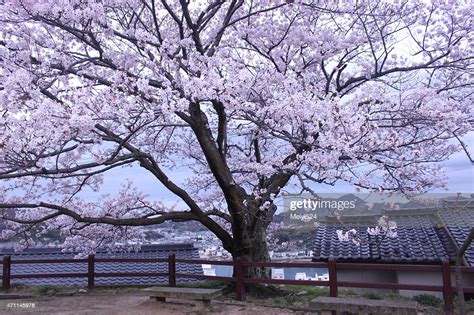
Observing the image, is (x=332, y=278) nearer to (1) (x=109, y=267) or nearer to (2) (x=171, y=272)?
(2) (x=171, y=272)

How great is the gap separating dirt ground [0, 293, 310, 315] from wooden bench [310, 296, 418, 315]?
1.35 meters

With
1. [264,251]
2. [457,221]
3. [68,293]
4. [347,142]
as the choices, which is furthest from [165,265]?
[347,142]

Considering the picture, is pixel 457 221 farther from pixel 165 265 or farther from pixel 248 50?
pixel 165 265

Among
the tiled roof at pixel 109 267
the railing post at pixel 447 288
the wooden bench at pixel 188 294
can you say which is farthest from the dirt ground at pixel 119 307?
the tiled roof at pixel 109 267

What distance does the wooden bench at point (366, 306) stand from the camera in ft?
23.5

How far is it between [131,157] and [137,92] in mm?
1953

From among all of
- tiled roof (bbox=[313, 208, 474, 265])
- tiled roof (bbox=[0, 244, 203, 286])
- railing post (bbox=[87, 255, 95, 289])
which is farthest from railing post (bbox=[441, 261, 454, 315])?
tiled roof (bbox=[0, 244, 203, 286])

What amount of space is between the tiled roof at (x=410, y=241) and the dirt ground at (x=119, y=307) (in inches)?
150

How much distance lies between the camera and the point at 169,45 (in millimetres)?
8930

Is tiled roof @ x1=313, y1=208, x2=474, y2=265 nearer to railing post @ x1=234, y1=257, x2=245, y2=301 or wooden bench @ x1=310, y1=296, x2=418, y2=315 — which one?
railing post @ x1=234, y1=257, x2=245, y2=301

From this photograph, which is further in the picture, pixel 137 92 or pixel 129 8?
pixel 129 8

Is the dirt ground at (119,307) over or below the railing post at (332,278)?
below

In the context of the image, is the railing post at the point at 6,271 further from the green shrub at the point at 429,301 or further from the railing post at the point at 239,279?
the green shrub at the point at 429,301

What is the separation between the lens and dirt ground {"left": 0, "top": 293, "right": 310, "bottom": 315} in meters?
9.11
